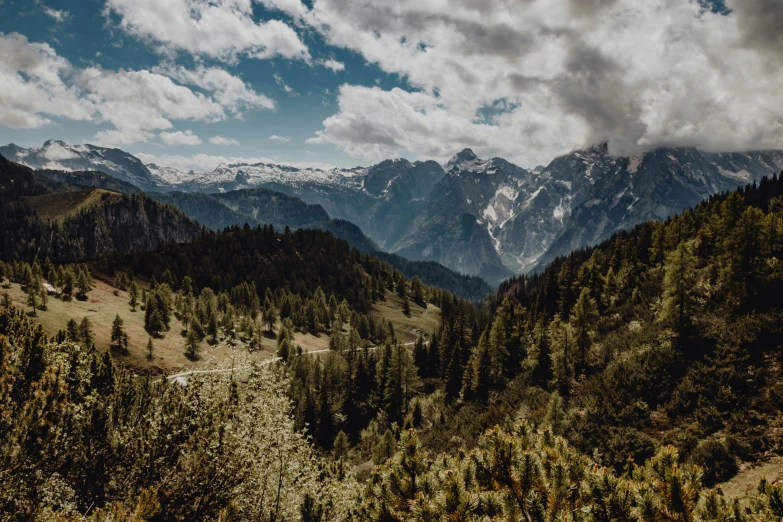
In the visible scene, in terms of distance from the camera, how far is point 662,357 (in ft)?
167

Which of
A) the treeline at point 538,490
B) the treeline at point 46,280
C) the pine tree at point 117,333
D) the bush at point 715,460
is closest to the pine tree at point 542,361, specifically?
the bush at point 715,460

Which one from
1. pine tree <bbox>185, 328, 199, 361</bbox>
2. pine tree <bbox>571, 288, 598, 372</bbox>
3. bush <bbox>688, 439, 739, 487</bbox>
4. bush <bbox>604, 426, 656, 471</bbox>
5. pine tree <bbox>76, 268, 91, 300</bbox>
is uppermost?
pine tree <bbox>571, 288, 598, 372</bbox>

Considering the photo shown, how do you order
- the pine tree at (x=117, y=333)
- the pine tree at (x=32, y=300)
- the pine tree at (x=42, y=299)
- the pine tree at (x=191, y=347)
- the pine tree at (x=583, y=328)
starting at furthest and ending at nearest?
1. the pine tree at (x=191, y=347)
2. the pine tree at (x=42, y=299)
3. the pine tree at (x=32, y=300)
4. the pine tree at (x=117, y=333)
5. the pine tree at (x=583, y=328)

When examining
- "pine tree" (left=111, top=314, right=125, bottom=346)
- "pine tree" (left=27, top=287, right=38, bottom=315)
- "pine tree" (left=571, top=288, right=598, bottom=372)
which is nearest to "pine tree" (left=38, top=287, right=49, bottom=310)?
"pine tree" (left=27, top=287, right=38, bottom=315)

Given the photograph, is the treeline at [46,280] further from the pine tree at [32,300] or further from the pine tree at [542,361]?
the pine tree at [542,361]

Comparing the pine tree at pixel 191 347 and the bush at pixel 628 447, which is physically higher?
the bush at pixel 628 447

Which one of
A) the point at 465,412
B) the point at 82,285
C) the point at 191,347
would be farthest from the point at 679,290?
the point at 82,285

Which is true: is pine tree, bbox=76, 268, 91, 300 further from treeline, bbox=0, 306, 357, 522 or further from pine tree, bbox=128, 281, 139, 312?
treeline, bbox=0, 306, 357, 522

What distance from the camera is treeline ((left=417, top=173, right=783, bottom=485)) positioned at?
38.6 metres

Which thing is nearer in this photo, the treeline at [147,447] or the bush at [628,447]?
the treeline at [147,447]

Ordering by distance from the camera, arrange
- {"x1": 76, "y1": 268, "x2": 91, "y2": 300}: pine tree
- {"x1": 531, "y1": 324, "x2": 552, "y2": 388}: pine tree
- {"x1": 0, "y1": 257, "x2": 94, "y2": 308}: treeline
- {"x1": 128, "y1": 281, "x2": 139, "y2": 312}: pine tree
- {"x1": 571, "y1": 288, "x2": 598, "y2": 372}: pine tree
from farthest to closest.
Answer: {"x1": 128, "y1": 281, "x2": 139, "y2": 312}: pine tree < {"x1": 76, "y1": 268, "x2": 91, "y2": 300}: pine tree < {"x1": 0, "y1": 257, "x2": 94, "y2": 308}: treeline < {"x1": 531, "y1": 324, "x2": 552, "y2": 388}: pine tree < {"x1": 571, "y1": 288, "x2": 598, "y2": 372}: pine tree

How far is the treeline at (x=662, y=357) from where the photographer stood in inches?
1519

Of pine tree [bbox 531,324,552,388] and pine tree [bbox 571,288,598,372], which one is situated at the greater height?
pine tree [bbox 571,288,598,372]

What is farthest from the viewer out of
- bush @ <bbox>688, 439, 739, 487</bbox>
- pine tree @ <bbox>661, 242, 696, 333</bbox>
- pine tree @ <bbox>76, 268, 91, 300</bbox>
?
pine tree @ <bbox>76, 268, 91, 300</bbox>
